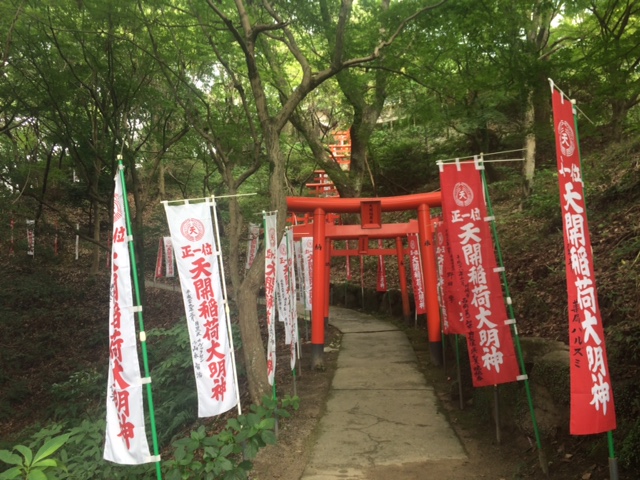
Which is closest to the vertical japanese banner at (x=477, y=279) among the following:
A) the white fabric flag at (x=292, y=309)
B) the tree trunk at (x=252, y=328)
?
the tree trunk at (x=252, y=328)

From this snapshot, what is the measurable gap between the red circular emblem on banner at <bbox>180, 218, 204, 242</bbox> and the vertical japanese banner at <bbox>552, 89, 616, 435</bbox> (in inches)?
134

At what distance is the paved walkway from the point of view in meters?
5.32

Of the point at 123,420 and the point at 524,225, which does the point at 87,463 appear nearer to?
the point at 123,420

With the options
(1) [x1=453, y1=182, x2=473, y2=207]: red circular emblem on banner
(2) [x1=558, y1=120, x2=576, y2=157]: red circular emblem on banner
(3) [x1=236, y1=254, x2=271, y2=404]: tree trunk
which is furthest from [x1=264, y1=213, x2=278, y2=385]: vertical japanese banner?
(2) [x1=558, y1=120, x2=576, y2=157]: red circular emblem on banner

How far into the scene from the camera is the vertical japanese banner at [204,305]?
16.3 feet

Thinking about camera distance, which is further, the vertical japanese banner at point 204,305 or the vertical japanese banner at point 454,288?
the vertical japanese banner at point 454,288

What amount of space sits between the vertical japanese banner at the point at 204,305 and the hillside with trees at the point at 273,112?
1109mm

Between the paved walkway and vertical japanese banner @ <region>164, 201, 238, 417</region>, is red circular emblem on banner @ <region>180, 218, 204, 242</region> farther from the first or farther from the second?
the paved walkway

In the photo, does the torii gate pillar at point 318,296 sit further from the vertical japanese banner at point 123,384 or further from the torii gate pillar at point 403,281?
the vertical japanese banner at point 123,384

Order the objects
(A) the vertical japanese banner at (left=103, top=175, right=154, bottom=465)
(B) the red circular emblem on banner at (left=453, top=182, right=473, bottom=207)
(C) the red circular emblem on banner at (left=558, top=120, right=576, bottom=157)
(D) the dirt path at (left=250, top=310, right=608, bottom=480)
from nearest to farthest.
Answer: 1. (C) the red circular emblem on banner at (left=558, top=120, right=576, bottom=157)
2. (A) the vertical japanese banner at (left=103, top=175, right=154, bottom=465)
3. (D) the dirt path at (left=250, top=310, right=608, bottom=480)
4. (B) the red circular emblem on banner at (left=453, top=182, right=473, bottom=207)

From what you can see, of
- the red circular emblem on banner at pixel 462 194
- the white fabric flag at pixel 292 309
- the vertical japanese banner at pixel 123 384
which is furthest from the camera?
the white fabric flag at pixel 292 309

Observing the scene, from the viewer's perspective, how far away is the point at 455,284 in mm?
5566

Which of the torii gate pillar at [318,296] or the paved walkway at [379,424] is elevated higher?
the torii gate pillar at [318,296]

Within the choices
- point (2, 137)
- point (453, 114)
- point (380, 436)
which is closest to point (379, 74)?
point (453, 114)
